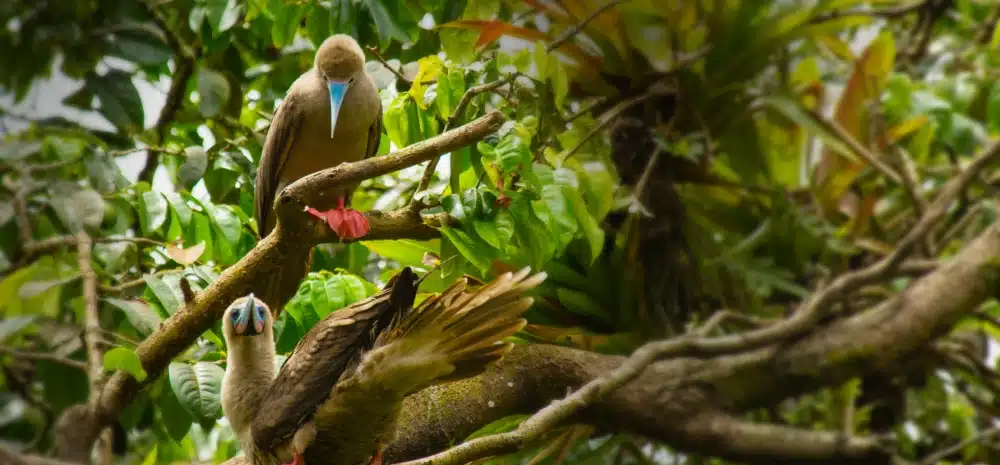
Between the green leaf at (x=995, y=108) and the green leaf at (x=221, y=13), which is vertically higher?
the green leaf at (x=221, y=13)

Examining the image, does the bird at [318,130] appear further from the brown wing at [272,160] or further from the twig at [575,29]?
the twig at [575,29]

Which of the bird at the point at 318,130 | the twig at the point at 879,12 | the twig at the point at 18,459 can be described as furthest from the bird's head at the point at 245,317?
the twig at the point at 879,12

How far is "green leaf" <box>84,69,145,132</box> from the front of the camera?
1355 mm

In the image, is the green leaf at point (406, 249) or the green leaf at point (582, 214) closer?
the green leaf at point (582, 214)

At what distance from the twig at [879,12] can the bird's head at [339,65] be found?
4.48 feet

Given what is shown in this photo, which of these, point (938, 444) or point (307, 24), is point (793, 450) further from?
point (307, 24)

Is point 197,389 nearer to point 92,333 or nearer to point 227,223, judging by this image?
point 92,333

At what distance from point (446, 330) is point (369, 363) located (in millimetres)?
96

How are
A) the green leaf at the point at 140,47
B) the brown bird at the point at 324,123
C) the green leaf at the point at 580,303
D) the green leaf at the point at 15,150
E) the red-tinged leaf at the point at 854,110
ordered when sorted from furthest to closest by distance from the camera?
the red-tinged leaf at the point at 854,110, the green leaf at the point at 580,303, the brown bird at the point at 324,123, the green leaf at the point at 140,47, the green leaf at the point at 15,150

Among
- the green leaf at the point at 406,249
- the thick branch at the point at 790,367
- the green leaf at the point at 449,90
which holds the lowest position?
the thick branch at the point at 790,367

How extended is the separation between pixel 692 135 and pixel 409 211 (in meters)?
1.19

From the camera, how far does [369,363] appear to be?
1.13 meters

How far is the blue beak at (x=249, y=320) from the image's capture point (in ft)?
3.87

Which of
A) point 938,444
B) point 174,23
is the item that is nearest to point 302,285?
point 174,23
